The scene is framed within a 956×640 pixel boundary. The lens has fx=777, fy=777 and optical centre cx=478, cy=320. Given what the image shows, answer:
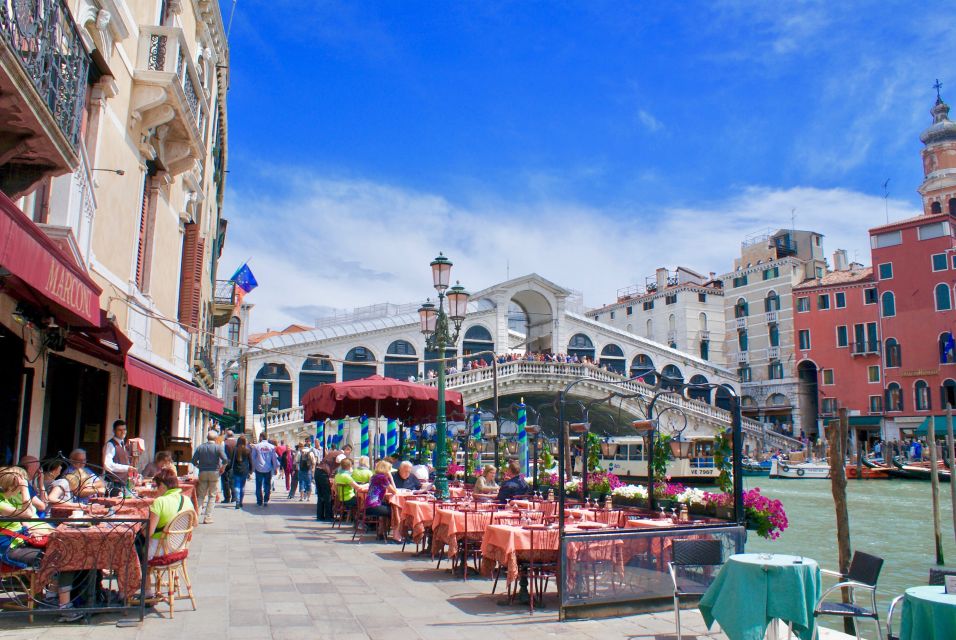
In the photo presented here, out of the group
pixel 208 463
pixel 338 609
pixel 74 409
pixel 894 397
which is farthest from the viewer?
pixel 894 397

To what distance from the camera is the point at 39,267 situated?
5449 mm

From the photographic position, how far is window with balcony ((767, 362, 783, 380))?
48.1m

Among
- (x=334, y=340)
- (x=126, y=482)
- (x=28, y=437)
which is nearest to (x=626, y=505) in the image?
(x=126, y=482)

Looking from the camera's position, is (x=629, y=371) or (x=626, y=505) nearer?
(x=626, y=505)

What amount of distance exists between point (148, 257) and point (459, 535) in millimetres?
7837

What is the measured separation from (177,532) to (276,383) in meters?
33.9

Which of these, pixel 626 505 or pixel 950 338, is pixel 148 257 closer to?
pixel 626 505

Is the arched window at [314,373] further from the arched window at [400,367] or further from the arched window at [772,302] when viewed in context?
the arched window at [772,302]

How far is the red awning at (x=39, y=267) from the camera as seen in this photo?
4926 mm

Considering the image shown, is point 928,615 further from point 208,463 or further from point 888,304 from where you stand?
point 888,304

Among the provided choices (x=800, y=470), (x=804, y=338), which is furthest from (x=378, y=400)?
(x=804, y=338)

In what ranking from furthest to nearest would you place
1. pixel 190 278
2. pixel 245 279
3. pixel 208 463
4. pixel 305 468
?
pixel 245 279
pixel 305 468
pixel 190 278
pixel 208 463

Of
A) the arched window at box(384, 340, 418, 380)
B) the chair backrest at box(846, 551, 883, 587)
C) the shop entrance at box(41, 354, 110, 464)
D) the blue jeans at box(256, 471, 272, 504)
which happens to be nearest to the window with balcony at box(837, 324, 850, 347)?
the arched window at box(384, 340, 418, 380)

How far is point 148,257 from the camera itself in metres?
13.1
